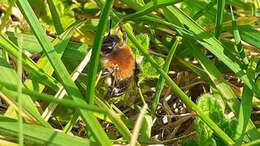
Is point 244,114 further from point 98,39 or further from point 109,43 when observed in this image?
point 98,39

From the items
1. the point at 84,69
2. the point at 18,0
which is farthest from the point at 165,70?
the point at 18,0

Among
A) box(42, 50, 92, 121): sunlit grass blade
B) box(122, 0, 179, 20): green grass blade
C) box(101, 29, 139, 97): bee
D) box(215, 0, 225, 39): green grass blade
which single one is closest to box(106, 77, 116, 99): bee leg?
box(101, 29, 139, 97): bee

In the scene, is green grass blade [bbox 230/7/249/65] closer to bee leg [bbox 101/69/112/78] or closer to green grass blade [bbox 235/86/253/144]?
green grass blade [bbox 235/86/253/144]

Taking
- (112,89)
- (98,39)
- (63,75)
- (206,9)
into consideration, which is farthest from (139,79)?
(98,39)

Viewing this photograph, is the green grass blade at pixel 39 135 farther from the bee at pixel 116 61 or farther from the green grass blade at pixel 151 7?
the green grass blade at pixel 151 7

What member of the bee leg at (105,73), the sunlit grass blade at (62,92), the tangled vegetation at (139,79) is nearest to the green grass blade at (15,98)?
the tangled vegetation at (139,79)

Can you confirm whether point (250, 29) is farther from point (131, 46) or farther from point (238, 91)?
point (131, 46)
